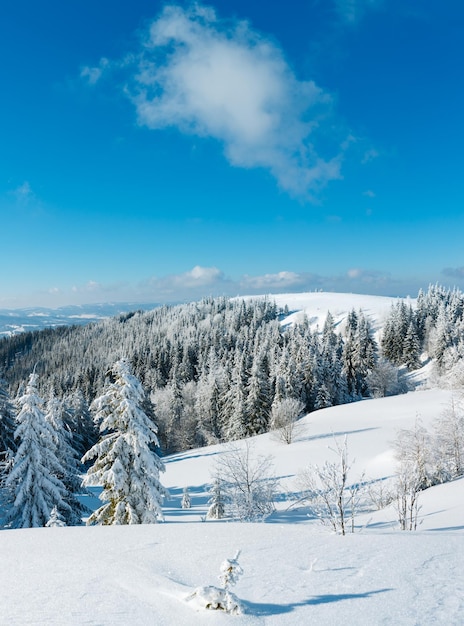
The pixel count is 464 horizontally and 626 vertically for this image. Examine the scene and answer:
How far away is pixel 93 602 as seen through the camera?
4246mm

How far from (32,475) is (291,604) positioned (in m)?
15.9

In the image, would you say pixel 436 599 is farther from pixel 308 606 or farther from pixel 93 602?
pixel 93 602

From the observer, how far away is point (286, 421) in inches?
1828

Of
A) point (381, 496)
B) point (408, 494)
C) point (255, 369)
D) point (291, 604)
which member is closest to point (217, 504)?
point (381, 496)

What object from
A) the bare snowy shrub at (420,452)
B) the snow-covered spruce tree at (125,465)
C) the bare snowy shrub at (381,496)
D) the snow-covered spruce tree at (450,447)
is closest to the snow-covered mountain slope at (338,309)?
the snow-covered spruce tree at (450,447)

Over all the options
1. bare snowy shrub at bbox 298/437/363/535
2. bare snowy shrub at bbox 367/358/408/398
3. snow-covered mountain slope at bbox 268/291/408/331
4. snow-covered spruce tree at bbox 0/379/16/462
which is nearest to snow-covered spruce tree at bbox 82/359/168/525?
bare snowy shrub at bbox 298/437/363/535

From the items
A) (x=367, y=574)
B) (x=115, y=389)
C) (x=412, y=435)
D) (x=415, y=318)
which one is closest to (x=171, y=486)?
(x=412, y=435)

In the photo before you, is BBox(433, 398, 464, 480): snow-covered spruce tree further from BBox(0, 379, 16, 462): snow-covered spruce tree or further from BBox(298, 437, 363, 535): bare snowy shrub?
BBox(0, 379, 16, 462): snow-covered spruce tree

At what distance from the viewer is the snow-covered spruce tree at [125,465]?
14.7 meters

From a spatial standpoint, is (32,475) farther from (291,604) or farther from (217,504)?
(291,604)

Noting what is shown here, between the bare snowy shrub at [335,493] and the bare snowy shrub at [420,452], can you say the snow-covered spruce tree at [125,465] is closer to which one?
the bare snowy shrub at [335,493]

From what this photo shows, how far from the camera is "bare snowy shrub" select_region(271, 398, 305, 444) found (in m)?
45.0

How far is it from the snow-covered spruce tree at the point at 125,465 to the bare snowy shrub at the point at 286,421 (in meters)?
31.5

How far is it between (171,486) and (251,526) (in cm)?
3420
